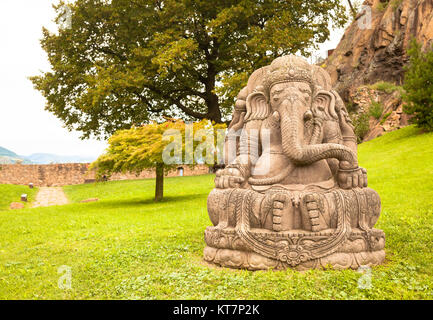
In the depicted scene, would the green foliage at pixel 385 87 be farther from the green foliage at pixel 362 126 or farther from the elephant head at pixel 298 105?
the elephant head at pixel 298 105

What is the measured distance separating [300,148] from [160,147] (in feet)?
22.6

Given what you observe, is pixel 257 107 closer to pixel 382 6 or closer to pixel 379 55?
pixel 379 55

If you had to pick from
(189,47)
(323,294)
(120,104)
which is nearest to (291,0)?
(189,47)

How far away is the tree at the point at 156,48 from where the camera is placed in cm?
1305

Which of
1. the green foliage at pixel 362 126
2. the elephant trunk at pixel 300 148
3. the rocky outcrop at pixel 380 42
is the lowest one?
the elephant trunk at pixel 300 148

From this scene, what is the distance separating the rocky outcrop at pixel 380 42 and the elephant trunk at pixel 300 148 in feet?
51.6

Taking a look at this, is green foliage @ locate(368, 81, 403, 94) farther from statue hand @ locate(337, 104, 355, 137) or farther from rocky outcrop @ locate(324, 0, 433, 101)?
statue hand @ locate(337, 104, 355, 137)

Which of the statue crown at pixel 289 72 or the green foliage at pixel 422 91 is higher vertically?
the green foliage at pixel 422 91

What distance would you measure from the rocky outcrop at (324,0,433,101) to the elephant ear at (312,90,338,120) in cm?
1513

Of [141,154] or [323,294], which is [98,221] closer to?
[141,154]

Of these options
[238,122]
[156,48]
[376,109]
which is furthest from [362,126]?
[238,122]

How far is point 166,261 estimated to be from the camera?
4.06 m

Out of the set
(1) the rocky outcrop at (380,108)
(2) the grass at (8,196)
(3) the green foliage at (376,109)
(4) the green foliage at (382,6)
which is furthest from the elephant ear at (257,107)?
(4) the green foliage at (382,6)

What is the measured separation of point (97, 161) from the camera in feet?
35.2
